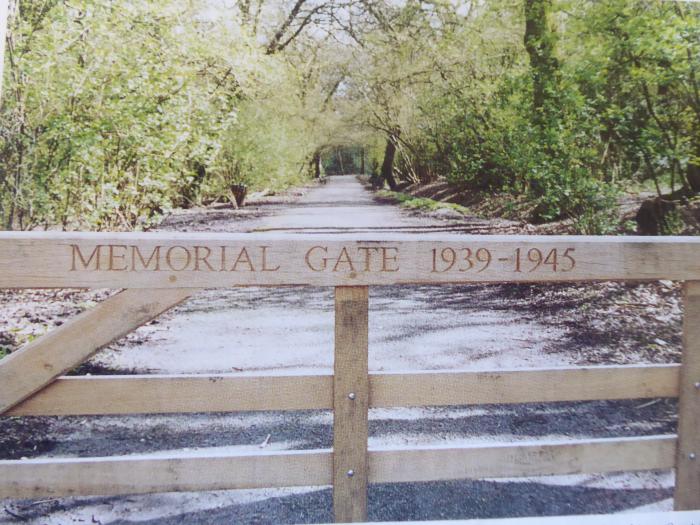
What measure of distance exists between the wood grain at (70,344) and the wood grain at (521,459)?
83 centimetres

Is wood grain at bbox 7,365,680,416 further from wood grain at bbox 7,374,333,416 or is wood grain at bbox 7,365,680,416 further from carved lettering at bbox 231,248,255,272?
carved lettering at bbox 231,248,255,272

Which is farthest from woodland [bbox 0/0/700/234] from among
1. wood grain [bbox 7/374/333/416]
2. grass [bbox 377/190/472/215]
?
wood grain [bbox 7/374/333/416]

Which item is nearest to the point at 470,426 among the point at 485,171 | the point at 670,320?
the point at 670,320

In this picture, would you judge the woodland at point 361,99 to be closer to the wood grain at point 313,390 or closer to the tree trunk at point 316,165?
the tree trunk at point 316,165

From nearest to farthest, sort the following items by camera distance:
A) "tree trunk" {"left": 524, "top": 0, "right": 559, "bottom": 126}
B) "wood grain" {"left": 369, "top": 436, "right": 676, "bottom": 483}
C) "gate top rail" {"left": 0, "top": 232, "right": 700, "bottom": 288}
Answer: "gate top rail" {"left": 0, "top": 232, "right": 700, "bottom": 288} → "wood grain" {"left": 369, "top": 436, "right": 676, "bottom": 483} → "tree trunk" {"left": 524, "top": 0, "right": 559, "bottom": 126}

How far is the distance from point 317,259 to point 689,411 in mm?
1336

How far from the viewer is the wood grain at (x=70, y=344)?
1537mm

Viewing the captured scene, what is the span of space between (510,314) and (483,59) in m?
1.36

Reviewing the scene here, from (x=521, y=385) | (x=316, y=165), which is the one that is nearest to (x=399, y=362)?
(x=521, y=385)

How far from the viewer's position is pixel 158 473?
1.65m

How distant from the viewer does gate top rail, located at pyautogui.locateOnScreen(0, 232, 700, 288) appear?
152 cm

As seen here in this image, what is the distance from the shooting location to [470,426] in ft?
7.43

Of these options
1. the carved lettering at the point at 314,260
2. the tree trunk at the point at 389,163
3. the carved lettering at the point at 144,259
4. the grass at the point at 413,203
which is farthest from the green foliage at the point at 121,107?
the carved lettering at the point at 314,260

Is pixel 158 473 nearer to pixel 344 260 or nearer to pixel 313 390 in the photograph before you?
pixel 313 390
